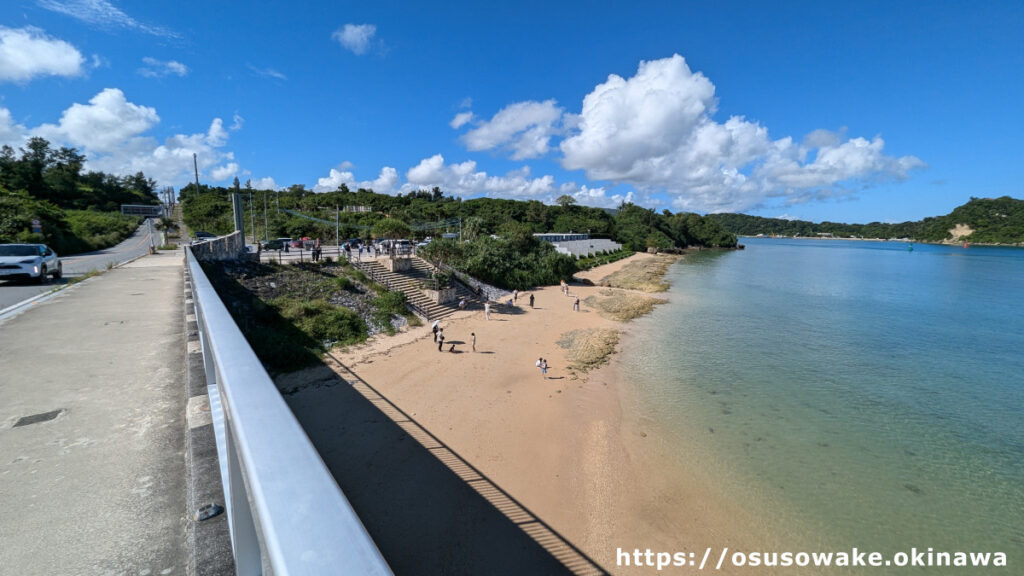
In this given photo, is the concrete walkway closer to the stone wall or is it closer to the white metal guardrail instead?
the white metal guardrail

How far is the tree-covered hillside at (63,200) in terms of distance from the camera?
25.1 meters

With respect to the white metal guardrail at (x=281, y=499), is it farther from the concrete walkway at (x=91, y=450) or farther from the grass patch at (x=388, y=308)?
the grass patch at (x=388, y=308)

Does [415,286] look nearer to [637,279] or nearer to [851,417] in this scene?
[851,417]

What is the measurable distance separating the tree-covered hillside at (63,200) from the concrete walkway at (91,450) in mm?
26767

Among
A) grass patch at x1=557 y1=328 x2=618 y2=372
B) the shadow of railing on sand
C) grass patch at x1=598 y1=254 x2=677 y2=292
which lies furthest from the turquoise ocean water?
grass patch at x1=598 y1=254 x2=677 y2=292

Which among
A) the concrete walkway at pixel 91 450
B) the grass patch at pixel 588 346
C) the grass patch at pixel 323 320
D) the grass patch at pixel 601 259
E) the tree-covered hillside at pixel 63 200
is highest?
the tree-covered hillside at pixel 63 200

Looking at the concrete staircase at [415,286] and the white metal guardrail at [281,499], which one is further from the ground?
the white metal guardrail at [281,499]

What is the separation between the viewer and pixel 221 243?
21.3 meters

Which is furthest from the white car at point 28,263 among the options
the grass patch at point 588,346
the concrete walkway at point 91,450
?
the grass patch at point 588,346

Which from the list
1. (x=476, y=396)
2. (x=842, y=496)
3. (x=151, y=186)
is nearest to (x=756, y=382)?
(x=842, y=496)

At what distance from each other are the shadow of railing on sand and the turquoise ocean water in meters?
5.61

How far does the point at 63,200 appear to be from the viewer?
191ft

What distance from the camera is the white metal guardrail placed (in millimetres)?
805

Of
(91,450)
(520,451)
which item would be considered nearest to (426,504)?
(520,451)
